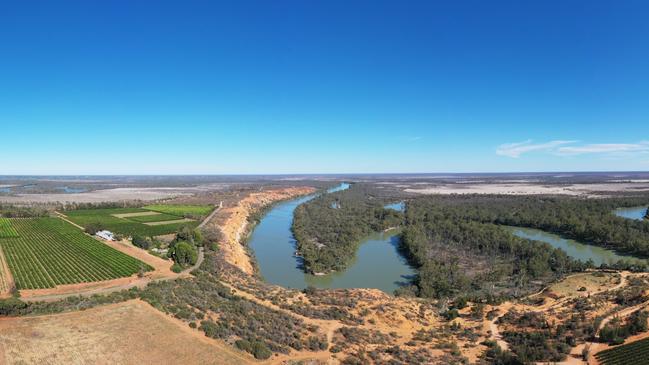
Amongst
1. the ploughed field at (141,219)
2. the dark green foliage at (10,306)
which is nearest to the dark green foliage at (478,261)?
the dark green foliage at (10,306)

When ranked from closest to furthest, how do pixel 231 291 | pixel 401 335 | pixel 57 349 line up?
pixel 57 349 < pixel 401 335 < pixel 231 291

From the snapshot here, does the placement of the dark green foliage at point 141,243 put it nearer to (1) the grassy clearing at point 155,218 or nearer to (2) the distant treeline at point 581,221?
(1) the grassy clearing at point 155,218

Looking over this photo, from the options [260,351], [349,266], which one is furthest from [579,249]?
[260,351]

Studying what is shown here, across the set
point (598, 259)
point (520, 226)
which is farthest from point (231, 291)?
point (520, 226)

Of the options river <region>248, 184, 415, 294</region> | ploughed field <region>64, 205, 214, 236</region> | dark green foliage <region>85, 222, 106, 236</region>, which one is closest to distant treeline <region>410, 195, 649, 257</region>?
river <region>248, 184, 415, 294</region>

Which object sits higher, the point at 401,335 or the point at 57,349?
the point at 57,349

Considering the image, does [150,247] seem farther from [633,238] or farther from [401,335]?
[633,238]
